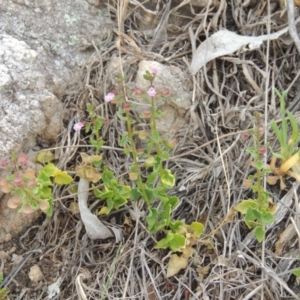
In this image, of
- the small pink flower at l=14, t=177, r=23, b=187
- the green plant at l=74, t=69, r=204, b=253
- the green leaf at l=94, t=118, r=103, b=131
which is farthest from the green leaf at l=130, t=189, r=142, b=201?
the small pink flower at l=14, t=177, r=23, b=187

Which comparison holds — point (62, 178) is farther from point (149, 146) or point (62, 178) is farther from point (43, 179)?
point (149, 146)

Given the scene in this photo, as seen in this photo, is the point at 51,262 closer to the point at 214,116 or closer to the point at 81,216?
the point at 81,216

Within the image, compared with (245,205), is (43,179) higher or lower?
higher

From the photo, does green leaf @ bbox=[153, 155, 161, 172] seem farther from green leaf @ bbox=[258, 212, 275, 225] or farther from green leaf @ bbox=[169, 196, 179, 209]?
green leaf @ bbox=[258, 212, 275, 225]

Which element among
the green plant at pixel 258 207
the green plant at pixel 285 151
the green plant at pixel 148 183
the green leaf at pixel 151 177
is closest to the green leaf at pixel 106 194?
the green plant at pixel 148 183

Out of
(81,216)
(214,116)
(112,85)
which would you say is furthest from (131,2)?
(81,216)

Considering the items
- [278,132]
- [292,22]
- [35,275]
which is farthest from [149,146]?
[292,22]

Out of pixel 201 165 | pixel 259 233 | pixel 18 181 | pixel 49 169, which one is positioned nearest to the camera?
pixel 18 181
